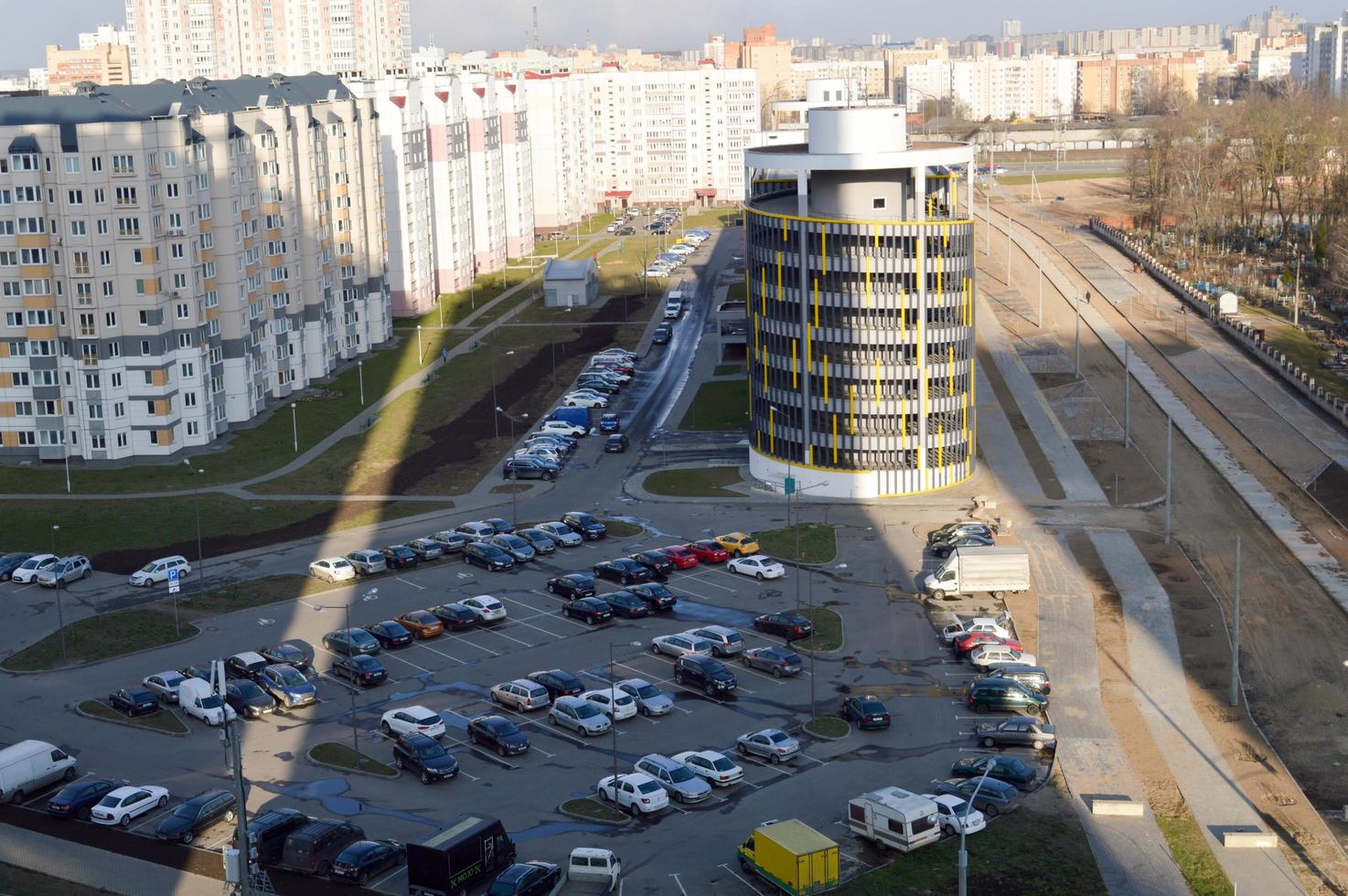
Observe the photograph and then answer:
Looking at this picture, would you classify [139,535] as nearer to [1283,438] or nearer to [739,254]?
[1283,438]

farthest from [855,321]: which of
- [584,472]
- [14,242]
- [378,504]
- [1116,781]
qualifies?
[14,242]

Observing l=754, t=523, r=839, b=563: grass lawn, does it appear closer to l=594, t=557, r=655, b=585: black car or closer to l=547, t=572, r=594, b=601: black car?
l=594, t=557, r=655, b=585: black car

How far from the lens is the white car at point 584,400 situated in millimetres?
114375

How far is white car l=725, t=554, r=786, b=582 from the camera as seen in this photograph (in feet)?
251

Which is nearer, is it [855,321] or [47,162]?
[855,321]

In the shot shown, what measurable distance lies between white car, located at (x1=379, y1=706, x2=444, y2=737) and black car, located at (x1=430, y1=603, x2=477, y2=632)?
11156 millimetres

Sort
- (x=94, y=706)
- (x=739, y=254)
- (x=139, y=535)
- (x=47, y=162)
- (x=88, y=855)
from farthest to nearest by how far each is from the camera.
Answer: (x=739, y=254) → (x=47, y=162) → (x=139, y=535) → (x=94, y=706) → (x=88, y=855)

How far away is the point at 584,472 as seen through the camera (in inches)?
3861

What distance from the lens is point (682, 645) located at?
6606 centimetres

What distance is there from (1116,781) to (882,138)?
43648 millimetres

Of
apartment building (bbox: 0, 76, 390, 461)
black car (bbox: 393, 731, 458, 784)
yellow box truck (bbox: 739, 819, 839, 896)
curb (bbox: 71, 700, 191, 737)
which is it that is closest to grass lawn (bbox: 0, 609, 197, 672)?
curb (bbox: 71, 700, 191, 737)

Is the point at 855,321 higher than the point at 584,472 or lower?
higher

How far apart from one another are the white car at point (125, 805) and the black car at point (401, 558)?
26.9m

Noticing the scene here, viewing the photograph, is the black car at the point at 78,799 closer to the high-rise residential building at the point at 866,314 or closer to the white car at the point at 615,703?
the white car at the point at 615,703
